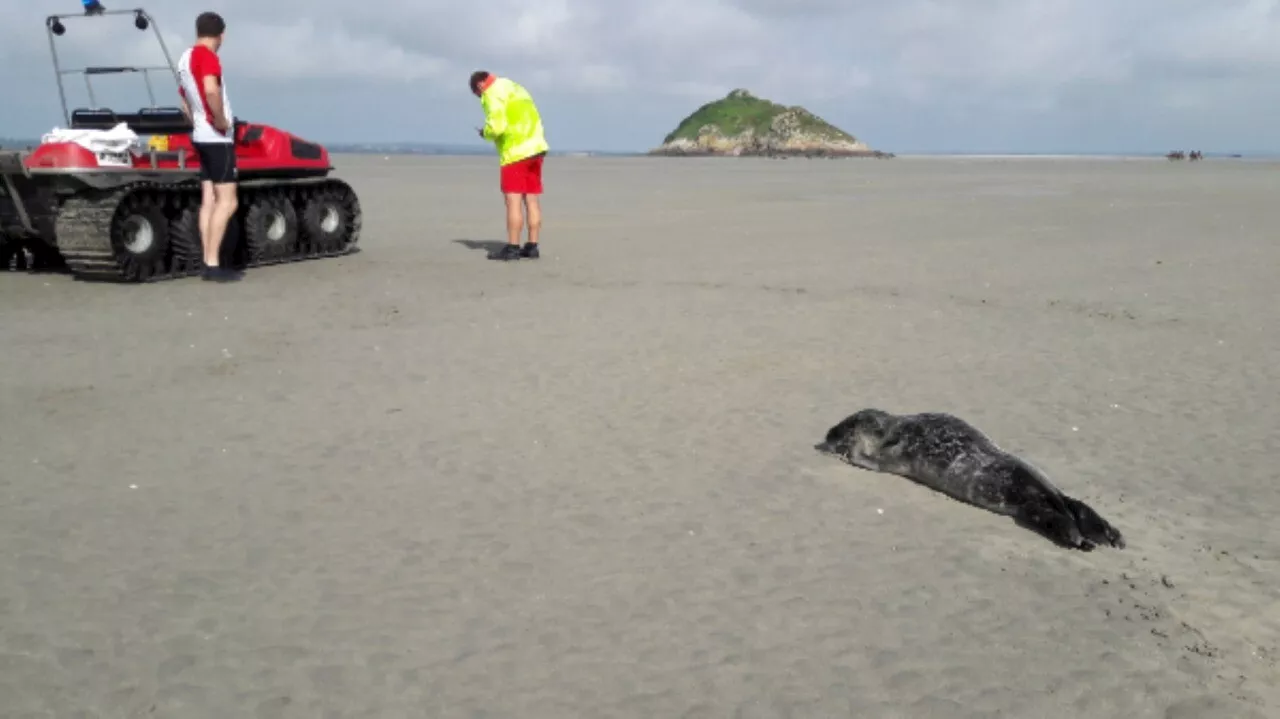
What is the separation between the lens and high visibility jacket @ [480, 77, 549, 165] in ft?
36.9

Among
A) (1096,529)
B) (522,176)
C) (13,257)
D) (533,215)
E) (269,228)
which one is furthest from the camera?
(533,215)

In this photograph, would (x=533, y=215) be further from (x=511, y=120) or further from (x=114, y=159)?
(x=114, y=159)

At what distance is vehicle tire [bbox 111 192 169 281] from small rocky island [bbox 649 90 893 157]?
102 m

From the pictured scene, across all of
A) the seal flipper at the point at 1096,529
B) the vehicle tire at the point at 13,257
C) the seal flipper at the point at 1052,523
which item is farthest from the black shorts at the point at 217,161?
the seal flipper at the point at 1096,529

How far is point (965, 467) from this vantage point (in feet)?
14.4

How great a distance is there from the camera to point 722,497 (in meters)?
4.32

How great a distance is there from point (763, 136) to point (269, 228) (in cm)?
11178

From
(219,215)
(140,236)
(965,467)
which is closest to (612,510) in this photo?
(965,467)

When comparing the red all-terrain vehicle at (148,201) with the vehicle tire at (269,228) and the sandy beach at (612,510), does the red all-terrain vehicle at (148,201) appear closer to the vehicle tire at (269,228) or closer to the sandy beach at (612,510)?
the vehicle tire at (269,228)

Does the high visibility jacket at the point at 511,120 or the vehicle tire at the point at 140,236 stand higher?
the high visibility jacket at the point at 511,120

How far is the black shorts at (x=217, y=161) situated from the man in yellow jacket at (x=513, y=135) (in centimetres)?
293

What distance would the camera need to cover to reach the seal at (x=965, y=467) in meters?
3.92

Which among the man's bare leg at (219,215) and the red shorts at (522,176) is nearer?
the man's bare leg at (219,215)

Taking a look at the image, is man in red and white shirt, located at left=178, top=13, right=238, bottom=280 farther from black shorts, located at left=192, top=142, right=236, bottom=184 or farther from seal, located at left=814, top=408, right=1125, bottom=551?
seal, located at left=814, top=408, right=1125, bottom=551
